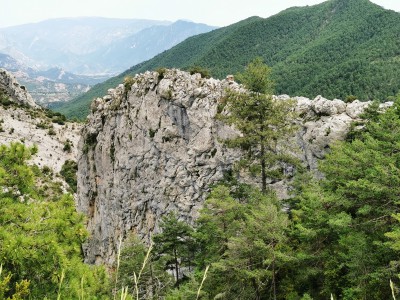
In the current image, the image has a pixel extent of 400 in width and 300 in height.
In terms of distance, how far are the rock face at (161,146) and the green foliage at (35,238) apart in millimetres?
20858

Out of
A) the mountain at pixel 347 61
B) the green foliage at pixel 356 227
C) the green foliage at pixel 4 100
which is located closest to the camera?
the green foliage at pixel 356 227

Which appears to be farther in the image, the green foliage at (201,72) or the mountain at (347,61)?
the mountain at (347,61)

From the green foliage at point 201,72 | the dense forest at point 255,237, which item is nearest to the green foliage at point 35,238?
the dense forest at point 255,237

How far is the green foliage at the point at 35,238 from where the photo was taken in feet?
Answer: 25.3

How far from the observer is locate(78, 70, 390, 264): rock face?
1142 inches

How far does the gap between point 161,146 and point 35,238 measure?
2612 cm

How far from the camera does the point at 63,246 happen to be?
347 inches

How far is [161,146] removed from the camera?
112ft

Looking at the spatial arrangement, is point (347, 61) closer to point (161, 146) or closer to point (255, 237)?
point (161, 146)

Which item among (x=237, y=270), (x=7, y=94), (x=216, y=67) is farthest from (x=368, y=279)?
(x=216, y=67)

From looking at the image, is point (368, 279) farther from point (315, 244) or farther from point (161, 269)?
point (161, 269)

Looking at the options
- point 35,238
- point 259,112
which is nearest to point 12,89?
point 259,112

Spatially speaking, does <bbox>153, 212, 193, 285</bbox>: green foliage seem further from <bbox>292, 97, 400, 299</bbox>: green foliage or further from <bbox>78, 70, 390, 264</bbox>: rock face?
<bbox>78, 70, 390, 264</bbox>: rock face

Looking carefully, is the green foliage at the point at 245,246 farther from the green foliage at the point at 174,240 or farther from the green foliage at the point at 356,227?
the green foliage at the point at 174,240
